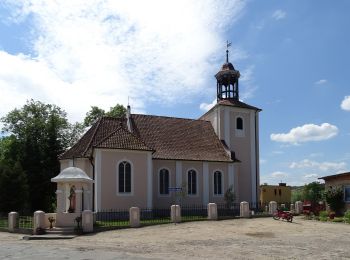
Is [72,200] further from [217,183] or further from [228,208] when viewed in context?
[217,183]

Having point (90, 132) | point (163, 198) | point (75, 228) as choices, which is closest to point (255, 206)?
point (163, 198)

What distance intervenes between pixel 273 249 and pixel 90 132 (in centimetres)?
2023

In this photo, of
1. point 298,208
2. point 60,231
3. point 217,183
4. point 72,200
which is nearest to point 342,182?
point 298,208

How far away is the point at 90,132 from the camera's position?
110 ft

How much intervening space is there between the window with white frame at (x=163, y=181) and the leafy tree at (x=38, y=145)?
1407cm

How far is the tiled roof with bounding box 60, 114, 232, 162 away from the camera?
3106 centimetres

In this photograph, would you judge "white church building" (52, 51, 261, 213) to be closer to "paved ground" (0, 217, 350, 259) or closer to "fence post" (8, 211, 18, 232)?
"fence post" (8, 211, 18, 232)

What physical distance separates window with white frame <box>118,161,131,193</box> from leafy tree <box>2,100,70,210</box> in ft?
48.1

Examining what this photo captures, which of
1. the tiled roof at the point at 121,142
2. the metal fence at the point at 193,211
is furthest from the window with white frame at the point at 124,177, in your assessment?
the metal fence at the point at 193,211

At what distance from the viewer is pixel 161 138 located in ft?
118

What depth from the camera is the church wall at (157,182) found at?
33.6 meters

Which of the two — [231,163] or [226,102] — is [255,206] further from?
[226,102]

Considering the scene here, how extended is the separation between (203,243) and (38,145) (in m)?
32.6

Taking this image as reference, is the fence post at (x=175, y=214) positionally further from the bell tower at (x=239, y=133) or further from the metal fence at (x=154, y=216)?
the bell tower at (x=239, y=133)
